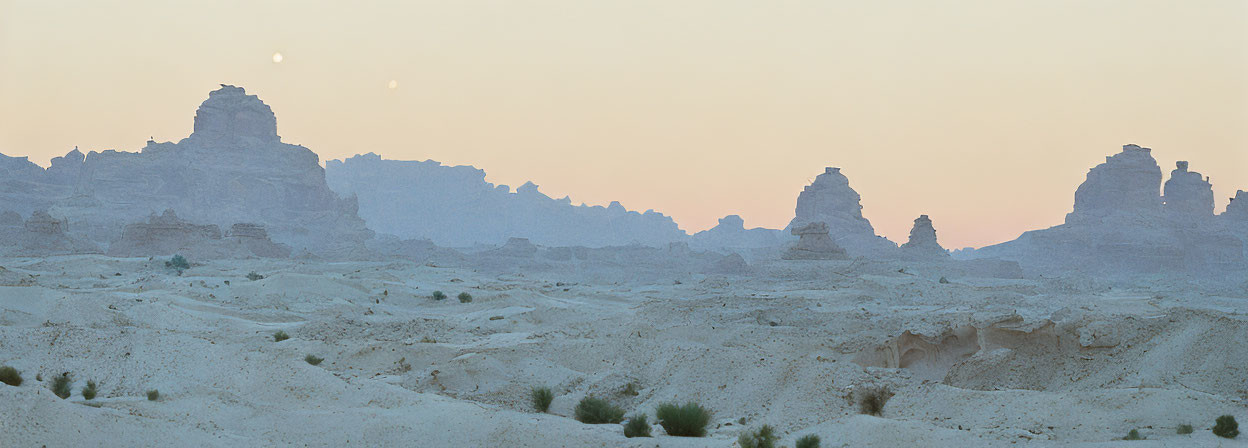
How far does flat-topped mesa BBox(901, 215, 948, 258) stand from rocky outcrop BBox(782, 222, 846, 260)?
40.1 ft

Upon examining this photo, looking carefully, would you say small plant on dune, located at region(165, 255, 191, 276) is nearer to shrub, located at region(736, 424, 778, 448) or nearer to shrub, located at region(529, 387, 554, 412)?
shrub, located at region(529, 387, 554, 412)

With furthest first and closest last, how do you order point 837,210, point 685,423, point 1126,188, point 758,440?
point 837,210, point 1126,188, point 685,423, point 758,440

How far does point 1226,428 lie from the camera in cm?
1056

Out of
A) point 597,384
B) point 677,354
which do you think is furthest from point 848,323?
point 597,384

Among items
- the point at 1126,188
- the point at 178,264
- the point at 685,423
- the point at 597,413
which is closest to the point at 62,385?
the point at 597,413

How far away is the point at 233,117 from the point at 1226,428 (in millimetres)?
122584

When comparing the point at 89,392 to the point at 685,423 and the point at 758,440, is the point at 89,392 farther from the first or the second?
the point at 758,440

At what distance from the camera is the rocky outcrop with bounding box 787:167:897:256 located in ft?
329

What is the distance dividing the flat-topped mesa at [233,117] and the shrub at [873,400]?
4553 inches

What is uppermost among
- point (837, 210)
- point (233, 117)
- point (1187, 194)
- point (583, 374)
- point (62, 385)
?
point (233, 117)

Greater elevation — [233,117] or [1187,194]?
[233,117]

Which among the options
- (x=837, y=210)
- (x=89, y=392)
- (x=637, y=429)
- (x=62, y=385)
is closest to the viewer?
(x=637, y=429)

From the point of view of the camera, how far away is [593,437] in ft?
34.4

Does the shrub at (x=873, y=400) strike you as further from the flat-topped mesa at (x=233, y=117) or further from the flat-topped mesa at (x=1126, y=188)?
the flat-topped mesa at (x=233, y=117)
